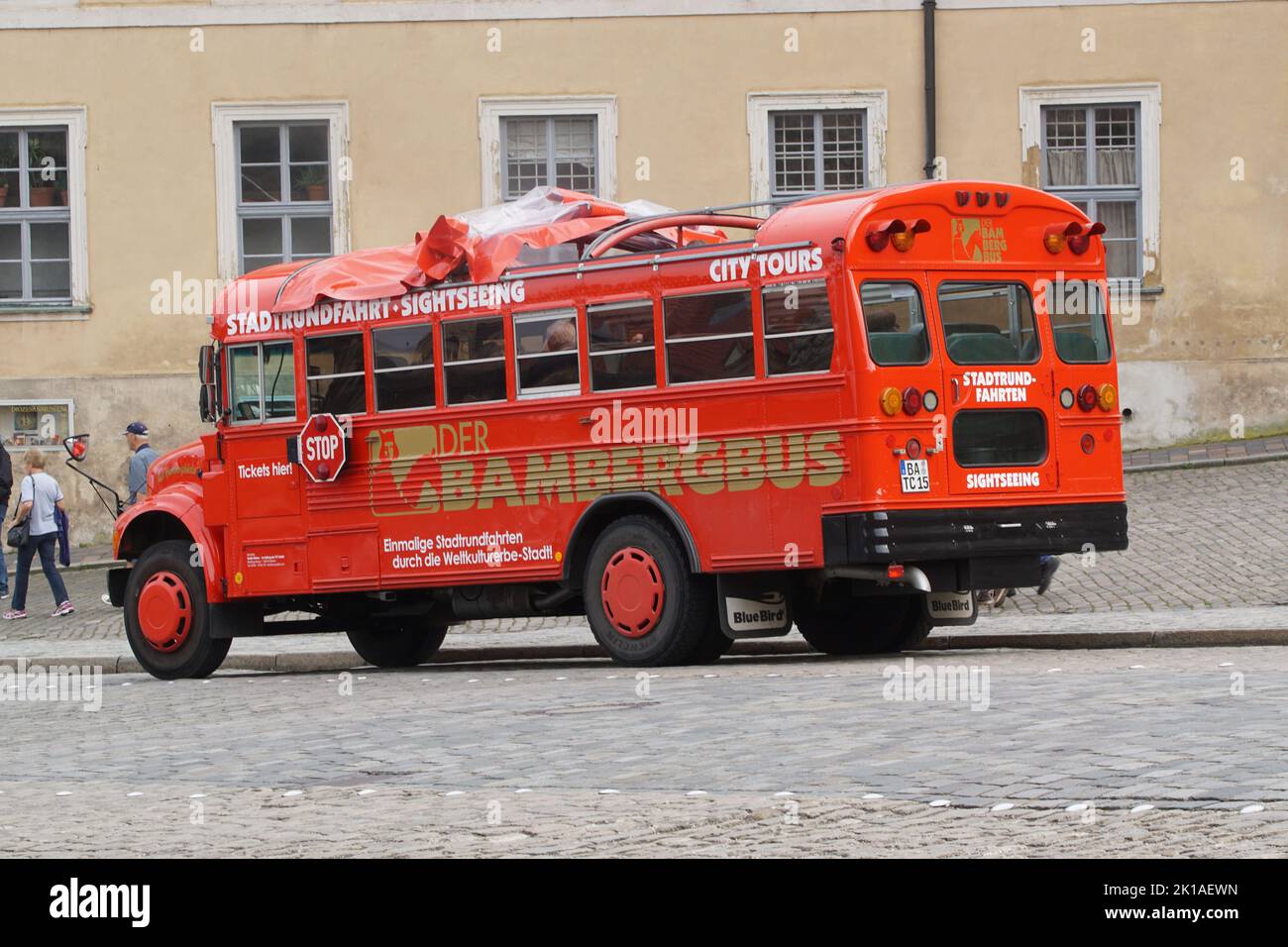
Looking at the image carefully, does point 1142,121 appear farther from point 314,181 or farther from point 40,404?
point 40,404

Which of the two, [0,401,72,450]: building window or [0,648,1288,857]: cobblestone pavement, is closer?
[0,648,1288,857]: cobblestone pavement

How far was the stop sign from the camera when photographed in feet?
53.6

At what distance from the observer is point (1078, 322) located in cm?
1506

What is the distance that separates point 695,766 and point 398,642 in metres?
8.60

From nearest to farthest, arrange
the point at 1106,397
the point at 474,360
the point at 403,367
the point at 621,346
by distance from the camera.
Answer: the point at 621,346 < the point at 1106,397 < the point at 474,360 < the point at 403,367

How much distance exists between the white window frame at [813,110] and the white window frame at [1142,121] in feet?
5.92

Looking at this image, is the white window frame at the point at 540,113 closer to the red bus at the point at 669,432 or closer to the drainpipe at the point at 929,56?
the drainpipe at the point at 929,56

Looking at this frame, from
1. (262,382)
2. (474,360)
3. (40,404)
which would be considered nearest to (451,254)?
(474,360)

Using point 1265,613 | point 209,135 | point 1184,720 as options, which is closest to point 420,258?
point 1265,613

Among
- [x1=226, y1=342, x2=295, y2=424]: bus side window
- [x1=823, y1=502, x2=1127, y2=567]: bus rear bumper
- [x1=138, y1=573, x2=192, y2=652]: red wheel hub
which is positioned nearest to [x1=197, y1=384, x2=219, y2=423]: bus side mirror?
[x1=226, y1=342, x2=295, y2=424]: bus side window

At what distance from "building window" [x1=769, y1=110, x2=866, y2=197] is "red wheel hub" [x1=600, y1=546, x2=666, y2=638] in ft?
46.7

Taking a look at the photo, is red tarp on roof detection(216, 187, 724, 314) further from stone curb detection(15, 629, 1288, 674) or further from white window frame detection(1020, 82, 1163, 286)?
white window frame detection(1020, 82, 1163, 286)

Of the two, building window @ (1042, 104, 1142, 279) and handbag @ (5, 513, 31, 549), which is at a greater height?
building window @ (1042, 104, 1142, 279)
